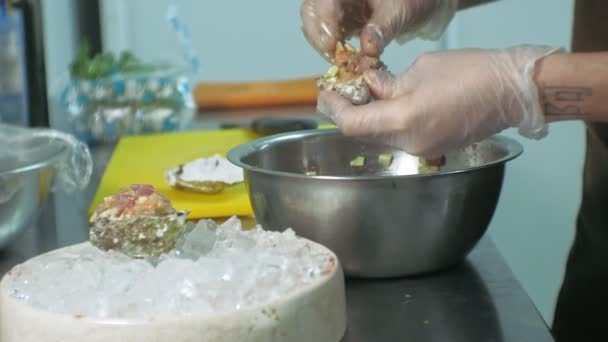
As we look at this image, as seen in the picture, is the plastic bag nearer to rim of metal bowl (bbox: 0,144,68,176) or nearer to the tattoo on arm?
Answer: rim of metal bowl (bbox: 0,144,68,176)

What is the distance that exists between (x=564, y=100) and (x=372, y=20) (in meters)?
0.42

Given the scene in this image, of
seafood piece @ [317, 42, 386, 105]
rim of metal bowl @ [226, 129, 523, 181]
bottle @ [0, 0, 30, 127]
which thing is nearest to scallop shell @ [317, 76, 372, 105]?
seafood piece @ [317, 42, 386, 105]

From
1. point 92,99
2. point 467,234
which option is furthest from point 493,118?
point 92,99

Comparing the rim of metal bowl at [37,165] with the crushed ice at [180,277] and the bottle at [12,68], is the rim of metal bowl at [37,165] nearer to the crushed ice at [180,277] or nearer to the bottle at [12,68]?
the crushed ice at [180,277]

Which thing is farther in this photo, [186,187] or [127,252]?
[186,187]

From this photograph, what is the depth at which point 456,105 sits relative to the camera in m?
1.01

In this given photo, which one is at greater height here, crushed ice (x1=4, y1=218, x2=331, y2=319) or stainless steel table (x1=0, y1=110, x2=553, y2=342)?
crushed ice (x1=4, y1=218, x2=331, y2=319)

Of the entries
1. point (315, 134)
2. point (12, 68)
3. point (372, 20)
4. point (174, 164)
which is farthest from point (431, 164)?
point (12, 68)

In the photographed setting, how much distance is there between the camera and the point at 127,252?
32.0 inches

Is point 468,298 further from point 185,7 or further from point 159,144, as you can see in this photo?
point 185,7

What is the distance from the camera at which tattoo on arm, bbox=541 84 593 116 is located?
3.27ft

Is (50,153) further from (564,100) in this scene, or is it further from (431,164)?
(564,100)

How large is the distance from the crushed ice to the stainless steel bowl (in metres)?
0.13

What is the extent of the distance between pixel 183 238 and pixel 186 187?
565mm
